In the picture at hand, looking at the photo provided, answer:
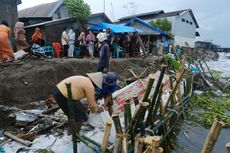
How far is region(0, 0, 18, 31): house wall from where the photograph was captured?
12629 mm

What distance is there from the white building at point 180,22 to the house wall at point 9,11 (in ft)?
67.4

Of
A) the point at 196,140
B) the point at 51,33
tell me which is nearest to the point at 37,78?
the point at 196,140

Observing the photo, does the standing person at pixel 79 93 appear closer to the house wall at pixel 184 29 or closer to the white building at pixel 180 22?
the white building at pixel 180 22

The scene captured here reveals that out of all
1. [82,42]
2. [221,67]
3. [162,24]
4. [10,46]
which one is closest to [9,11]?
[82,42]

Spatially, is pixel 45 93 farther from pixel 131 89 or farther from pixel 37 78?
pixel 131 89

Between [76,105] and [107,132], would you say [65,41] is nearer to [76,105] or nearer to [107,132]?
[76,105]

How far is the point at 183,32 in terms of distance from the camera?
34.3 m

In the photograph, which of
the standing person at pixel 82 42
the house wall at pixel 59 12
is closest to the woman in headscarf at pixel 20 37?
the standing person at pixel 82 42

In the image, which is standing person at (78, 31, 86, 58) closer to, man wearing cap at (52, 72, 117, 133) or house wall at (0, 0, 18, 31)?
house wall at (0, 0, 18, 31)

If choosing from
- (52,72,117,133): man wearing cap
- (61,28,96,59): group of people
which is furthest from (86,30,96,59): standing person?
(52,72,117,133): man wearing cap

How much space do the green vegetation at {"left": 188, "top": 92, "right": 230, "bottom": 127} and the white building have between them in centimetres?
2155

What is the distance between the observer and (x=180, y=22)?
3309cm

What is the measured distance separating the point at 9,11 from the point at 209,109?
1077cm

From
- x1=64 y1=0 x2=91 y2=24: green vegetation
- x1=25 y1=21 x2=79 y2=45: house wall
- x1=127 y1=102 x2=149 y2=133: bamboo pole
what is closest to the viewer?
x1=127 y1=102 x2=149 y2=133: bamboo pole
